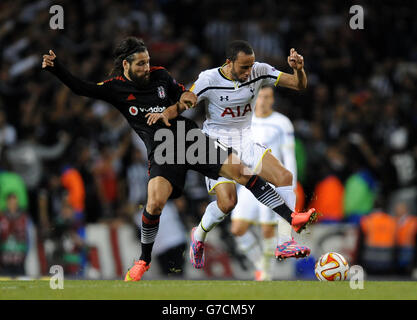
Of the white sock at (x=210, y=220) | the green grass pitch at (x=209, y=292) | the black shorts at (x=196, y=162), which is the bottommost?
the green grass pitch at (x=209, y=292)

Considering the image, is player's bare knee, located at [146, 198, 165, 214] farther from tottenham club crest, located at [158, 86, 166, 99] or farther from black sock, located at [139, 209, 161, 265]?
tottenham club crest, located at [158, 86, 166, 99]

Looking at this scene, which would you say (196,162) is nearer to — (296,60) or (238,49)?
(238,49)

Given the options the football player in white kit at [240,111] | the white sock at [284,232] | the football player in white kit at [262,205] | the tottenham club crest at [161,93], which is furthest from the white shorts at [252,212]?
the tottenham club crest at [161,93]

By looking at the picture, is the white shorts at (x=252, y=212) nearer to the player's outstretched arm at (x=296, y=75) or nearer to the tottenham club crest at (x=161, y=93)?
the player's outstretched arm at (x=296, y=75)

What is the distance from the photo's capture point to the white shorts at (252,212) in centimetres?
1143

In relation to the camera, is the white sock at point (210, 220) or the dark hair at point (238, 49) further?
the white sock at point (210, 220)

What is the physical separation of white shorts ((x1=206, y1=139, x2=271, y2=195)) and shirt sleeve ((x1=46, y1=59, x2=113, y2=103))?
4.67 ft

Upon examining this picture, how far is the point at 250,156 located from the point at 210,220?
2.77ft

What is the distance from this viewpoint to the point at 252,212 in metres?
Result: 11.4

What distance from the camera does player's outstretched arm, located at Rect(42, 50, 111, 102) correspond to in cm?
856

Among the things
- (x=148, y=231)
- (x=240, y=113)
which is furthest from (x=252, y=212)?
(x=148, y=231)

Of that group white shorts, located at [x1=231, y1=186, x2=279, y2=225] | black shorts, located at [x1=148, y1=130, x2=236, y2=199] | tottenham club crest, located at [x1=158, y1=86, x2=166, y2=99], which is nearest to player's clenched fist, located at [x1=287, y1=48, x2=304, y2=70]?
black shorts, located at [x1=148, y1=130, x2=236, y2=199]

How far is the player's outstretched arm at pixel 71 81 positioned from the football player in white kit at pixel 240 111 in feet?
3.18
